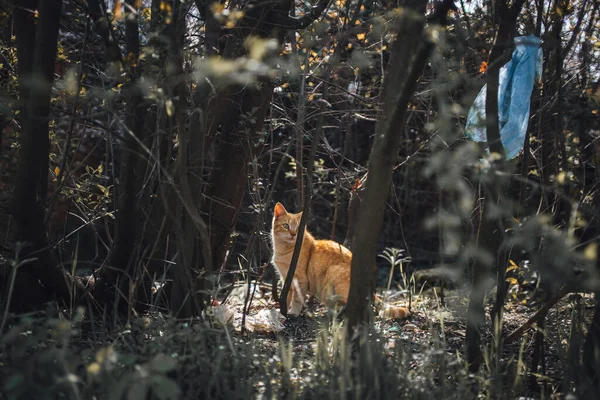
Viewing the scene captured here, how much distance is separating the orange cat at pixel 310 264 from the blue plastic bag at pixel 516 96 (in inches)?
71.9

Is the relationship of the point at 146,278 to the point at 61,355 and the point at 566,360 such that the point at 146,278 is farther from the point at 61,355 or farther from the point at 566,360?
the point at 566,360

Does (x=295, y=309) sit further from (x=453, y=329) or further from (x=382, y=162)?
(x=382, y=162)

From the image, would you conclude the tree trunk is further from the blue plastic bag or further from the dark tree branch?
the blue plastic bag

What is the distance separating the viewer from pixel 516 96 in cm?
306

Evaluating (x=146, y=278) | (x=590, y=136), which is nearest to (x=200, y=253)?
(x=146, y=278)

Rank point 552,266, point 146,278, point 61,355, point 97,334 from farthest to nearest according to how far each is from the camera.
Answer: point 146,278 → point 97,334 → point 552,266 → point 61,355

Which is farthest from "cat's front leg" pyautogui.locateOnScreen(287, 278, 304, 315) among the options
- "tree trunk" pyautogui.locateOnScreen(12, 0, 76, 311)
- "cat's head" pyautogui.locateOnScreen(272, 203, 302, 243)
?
"tree trunk" pyautogui.locateOnScreen(12, 0, 76, 311)

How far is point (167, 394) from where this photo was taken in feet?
5.41

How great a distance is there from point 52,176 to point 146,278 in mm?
1030

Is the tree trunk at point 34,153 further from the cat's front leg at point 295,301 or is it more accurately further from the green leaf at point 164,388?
the cat's front leg at point 295,301

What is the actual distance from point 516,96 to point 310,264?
8.07ft

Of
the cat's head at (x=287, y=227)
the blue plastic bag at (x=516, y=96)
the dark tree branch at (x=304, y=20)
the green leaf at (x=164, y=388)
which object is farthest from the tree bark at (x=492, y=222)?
the cat's head at (x=287, y=227)

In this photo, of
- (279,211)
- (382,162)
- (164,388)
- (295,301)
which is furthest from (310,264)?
(164,388)

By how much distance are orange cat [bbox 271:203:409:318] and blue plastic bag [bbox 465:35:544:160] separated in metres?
1.83
